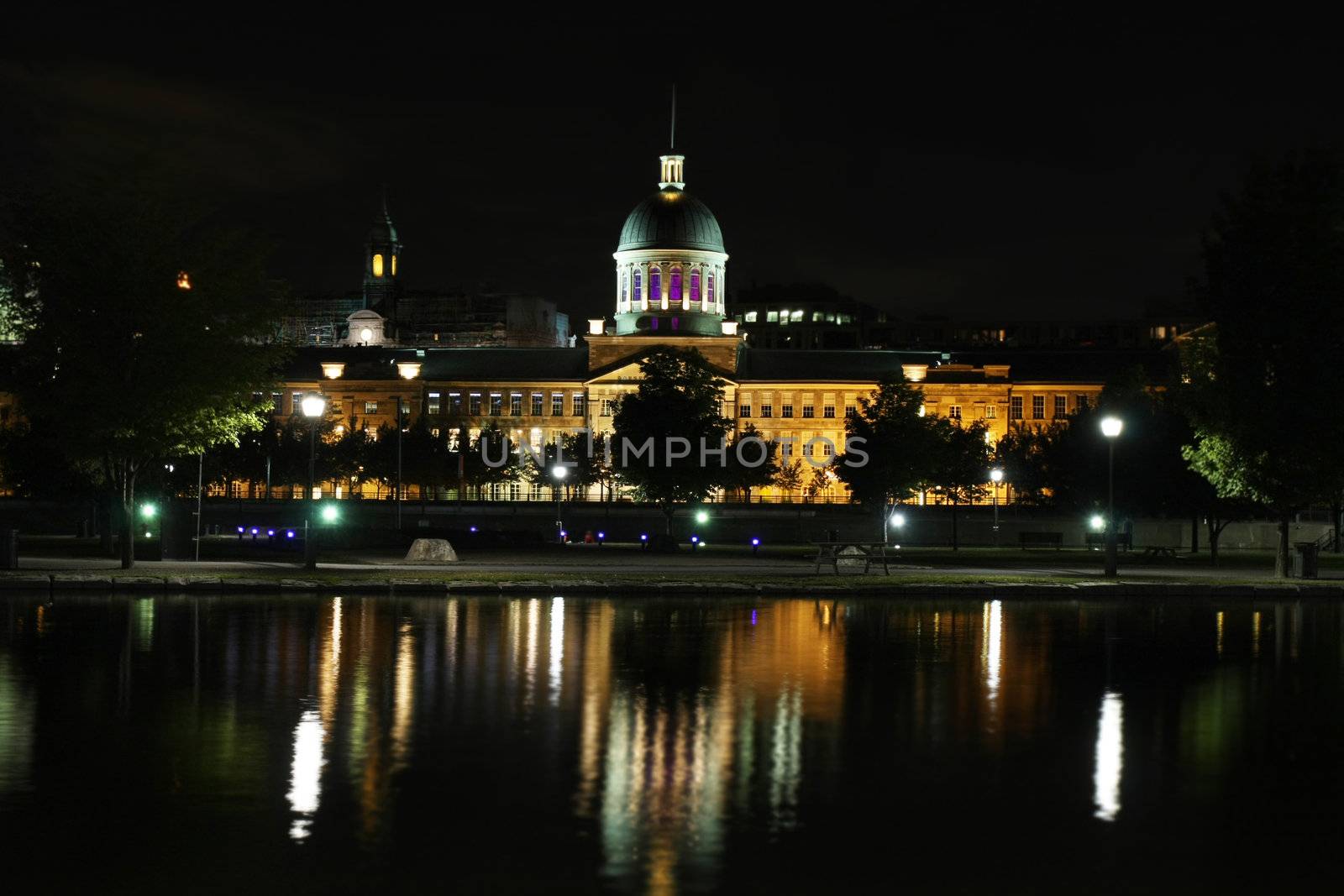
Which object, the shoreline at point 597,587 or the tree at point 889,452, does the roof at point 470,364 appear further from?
the shoreline at point 597,587

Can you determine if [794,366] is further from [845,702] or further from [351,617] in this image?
[845,702]

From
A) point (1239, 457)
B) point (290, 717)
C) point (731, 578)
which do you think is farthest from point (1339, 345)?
point (290, 717)

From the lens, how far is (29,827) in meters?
11.8

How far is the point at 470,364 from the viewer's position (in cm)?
15588

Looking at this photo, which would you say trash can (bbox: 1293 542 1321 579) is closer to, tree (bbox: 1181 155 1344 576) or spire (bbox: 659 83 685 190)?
tree (bbox: 1181 155 1344 576)

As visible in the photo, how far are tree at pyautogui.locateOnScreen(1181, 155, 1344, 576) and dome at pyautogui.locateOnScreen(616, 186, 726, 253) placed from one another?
341 ft

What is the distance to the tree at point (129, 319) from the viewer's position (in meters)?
41.8

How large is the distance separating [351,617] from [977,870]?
19810mm

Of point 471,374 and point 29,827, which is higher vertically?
point 471,374

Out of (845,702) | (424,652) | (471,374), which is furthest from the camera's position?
(471,374)

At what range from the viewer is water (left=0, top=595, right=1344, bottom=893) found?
35.8 ft

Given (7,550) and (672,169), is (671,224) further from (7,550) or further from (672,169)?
(7,550)

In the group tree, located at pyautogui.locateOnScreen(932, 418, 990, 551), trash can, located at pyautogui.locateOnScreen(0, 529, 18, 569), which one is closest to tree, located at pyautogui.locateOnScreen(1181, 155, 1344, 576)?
trash can, located at pyautogui.locateOnScreen(0, 529, 18, 569)

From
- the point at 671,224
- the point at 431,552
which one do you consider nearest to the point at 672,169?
the point at 671,224
